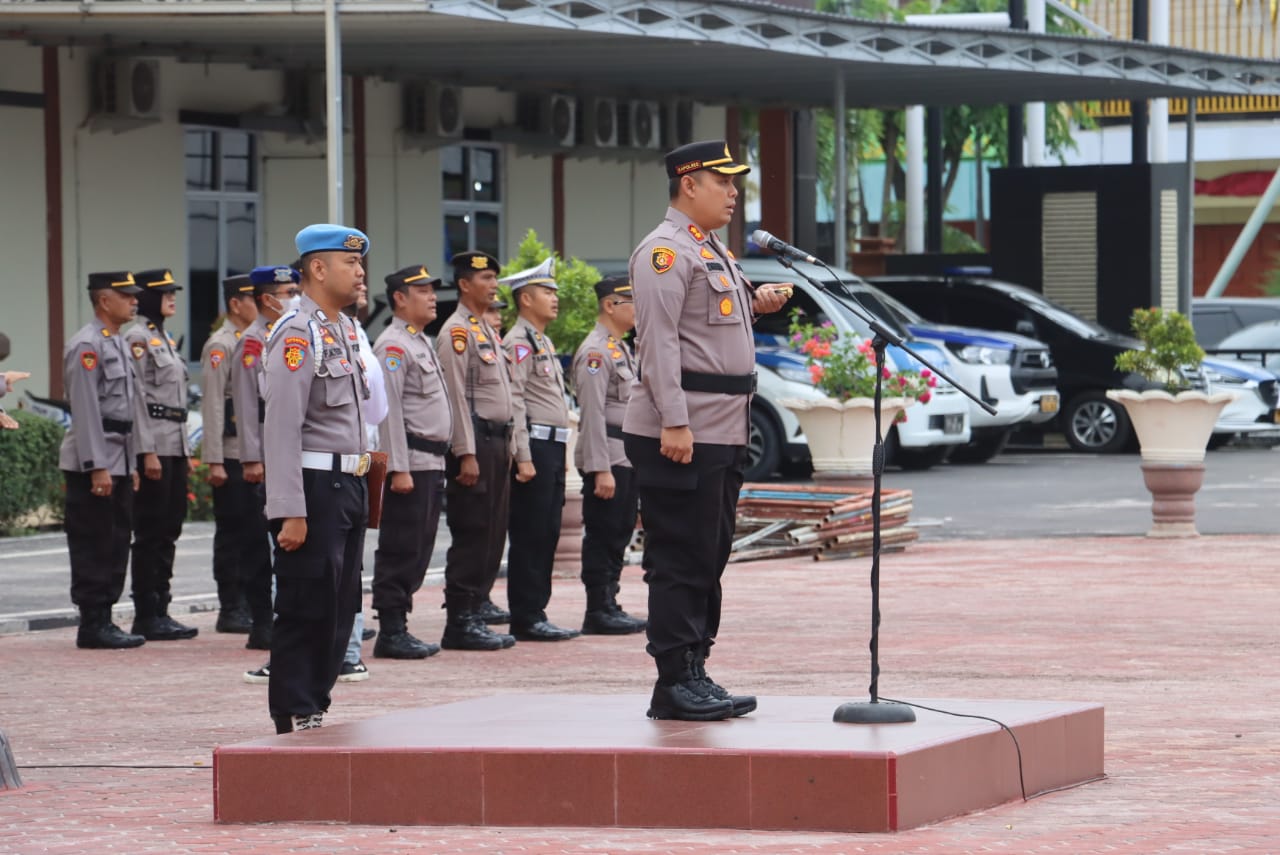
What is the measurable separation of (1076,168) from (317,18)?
1342 centimetres

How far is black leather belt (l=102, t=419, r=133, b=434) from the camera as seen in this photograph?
482 inches

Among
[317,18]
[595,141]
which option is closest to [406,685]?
[317,18]

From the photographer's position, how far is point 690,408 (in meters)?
8.04

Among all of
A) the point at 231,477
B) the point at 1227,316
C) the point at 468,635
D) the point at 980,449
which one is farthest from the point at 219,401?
the point at 1227,316

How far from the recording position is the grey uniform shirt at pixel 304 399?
8.30m

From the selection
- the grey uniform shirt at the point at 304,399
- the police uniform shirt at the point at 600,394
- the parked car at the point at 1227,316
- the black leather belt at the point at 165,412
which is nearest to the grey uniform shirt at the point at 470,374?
the police uniform shirt at the point at 600,394

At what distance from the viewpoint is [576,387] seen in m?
12.7

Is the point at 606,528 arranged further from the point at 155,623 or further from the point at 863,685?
the point at 863,685

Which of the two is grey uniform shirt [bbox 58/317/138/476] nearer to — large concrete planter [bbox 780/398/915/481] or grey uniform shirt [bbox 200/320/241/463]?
grey uniform shirt [bbox 200/320/241/463]

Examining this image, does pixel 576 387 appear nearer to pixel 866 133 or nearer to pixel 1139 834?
pixel 1139 834

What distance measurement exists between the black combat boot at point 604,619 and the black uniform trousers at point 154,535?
7.41ft

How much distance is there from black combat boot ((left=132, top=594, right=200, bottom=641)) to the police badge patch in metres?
5.60

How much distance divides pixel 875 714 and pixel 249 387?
5394 millimetres

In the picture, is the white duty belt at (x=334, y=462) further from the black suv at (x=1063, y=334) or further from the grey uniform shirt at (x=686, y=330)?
the black suv at (x=1063, y=334)
